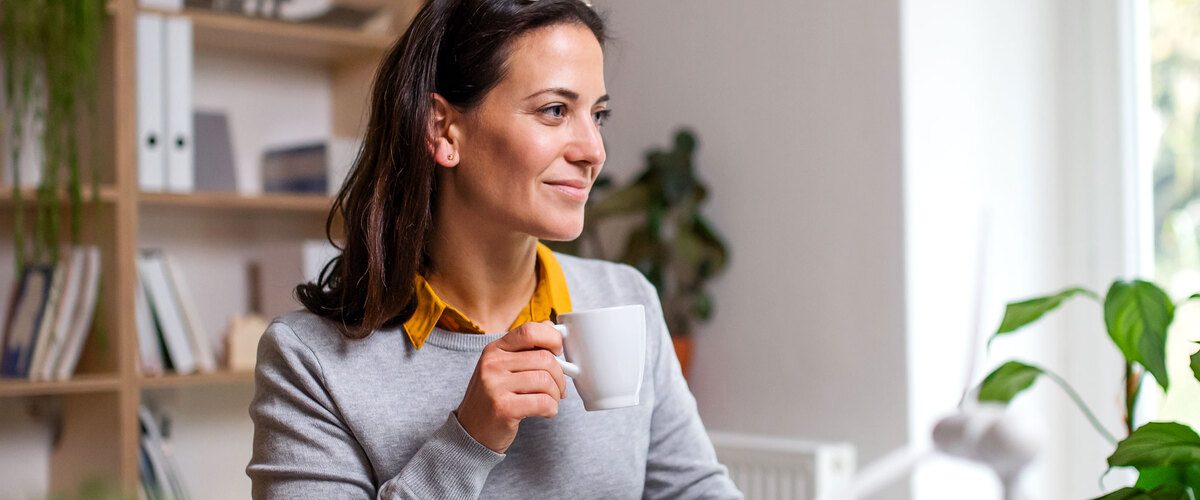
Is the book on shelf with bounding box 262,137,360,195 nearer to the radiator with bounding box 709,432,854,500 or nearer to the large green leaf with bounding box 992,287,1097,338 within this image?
the radiator with bounding box 709,432,854,500

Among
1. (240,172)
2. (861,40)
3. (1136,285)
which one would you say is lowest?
(1136,285)

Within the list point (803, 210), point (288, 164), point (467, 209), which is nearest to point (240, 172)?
point (288, 164)

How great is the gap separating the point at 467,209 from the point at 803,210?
1.28m

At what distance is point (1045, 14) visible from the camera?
2365mm

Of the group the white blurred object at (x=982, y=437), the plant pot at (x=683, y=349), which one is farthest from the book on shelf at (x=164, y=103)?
the white blurred object at (x=982, y=437)

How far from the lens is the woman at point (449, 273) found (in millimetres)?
1130

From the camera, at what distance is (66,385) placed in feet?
7.38

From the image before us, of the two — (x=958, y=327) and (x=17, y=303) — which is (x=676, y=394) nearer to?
(x=958, y=327)

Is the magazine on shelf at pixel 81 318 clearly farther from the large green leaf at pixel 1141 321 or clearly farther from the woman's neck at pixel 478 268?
the large green leaf at pixel 1141 321

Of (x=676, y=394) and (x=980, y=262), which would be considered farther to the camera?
(x=676, y=394)

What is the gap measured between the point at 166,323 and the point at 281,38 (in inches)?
28.7

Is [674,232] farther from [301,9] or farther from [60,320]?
[60,320]

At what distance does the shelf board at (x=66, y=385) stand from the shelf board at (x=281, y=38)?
813 millimetres

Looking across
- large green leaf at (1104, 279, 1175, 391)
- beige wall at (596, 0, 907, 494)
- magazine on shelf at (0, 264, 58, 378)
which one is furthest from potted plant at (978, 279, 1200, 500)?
magazine on shelf at (0, 264, 58, 378)
